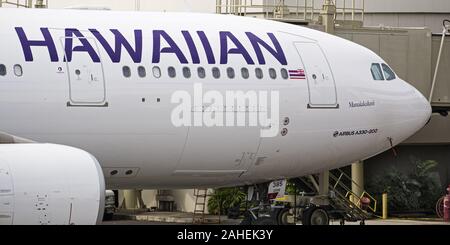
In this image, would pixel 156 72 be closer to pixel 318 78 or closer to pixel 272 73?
pixel 272 73

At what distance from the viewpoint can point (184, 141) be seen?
63.7ft

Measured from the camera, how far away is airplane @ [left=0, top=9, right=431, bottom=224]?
59.5 feet

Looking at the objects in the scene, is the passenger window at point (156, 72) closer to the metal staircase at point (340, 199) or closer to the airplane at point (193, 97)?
the airplane at point (193, 97)

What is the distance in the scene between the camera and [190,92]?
1934 cm

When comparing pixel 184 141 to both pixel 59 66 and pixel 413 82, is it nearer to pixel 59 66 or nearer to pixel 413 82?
pixel 59 66

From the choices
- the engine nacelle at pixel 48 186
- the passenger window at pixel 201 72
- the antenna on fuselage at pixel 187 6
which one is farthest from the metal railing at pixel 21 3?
the engine nacelle at pixel 48 186

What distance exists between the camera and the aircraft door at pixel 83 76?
18.2 m

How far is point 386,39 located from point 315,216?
797 centimetres

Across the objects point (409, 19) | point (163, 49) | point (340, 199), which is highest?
point (409, 19)

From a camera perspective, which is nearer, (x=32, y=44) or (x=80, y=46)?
(x=32, y=44)

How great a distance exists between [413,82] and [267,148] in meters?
9.63

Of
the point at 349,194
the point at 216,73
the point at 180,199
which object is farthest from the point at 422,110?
the point at 180,199
